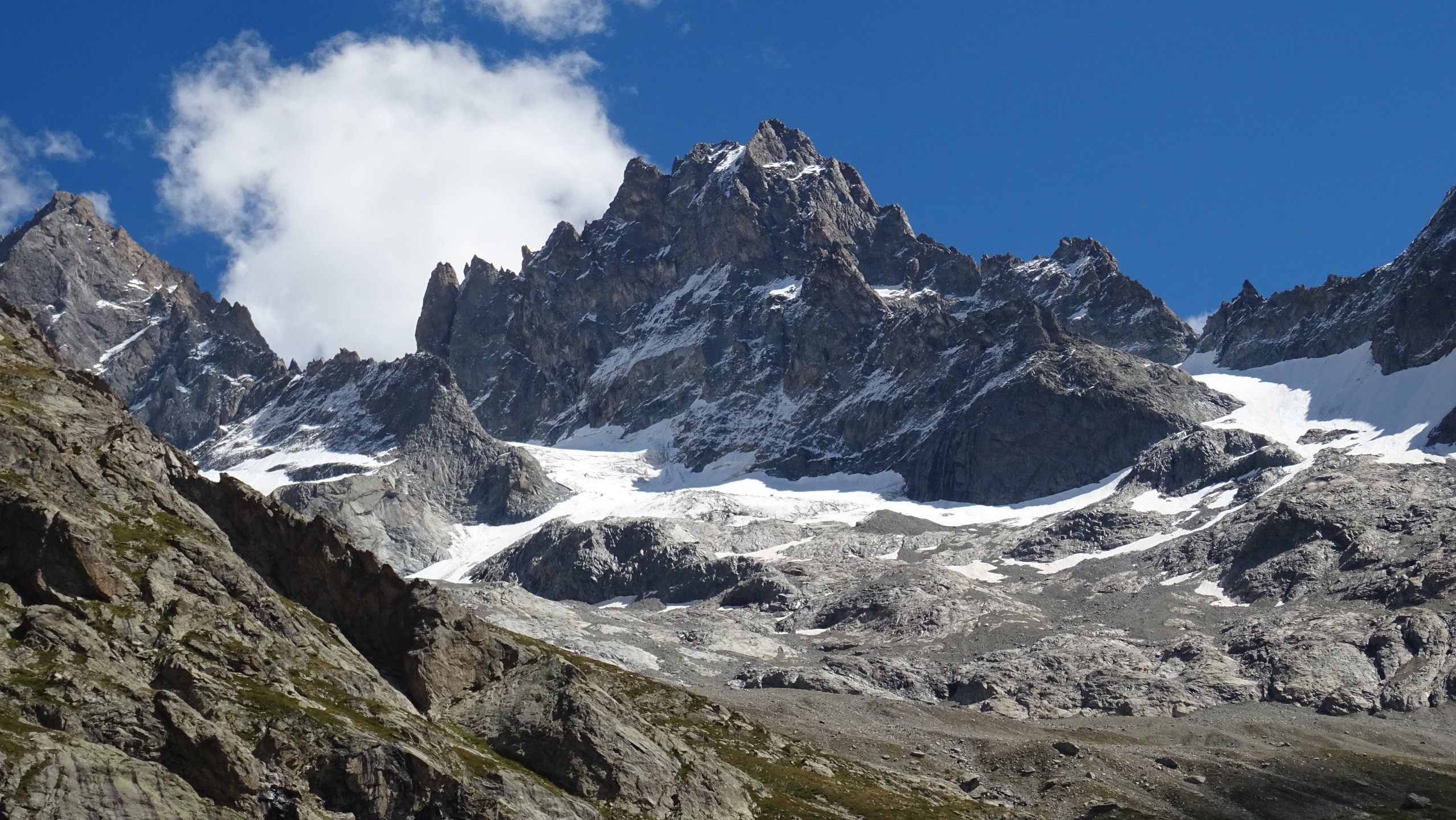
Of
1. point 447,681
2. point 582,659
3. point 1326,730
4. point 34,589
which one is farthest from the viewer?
point 1326,730

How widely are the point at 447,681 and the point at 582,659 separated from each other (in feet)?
151

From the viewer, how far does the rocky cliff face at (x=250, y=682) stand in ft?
183

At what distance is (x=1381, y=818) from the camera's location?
11812 centimetres

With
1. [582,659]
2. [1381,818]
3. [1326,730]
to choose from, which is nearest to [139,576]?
[582,659]

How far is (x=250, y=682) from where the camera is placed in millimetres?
66000

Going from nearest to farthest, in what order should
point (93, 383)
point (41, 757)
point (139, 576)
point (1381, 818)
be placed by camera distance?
point (41, 757) → point (139, 576) → point (93, 383) → point (1381, 818)

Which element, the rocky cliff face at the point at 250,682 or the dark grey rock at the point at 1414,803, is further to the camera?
the dark grey rock at the point at 1414,803

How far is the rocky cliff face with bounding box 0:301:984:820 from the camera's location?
183 feet

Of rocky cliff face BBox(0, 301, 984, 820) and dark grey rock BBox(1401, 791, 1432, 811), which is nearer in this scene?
rocky cliff face BBox(0, 301, 984, 820)

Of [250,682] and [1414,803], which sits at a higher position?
[1414,803]

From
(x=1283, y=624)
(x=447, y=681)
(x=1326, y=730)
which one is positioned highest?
(x=1283, y=624)

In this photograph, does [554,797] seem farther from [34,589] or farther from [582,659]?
[582,659]

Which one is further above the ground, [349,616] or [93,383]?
[93,383]

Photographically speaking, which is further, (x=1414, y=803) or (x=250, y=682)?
(x=1414, y=803)
